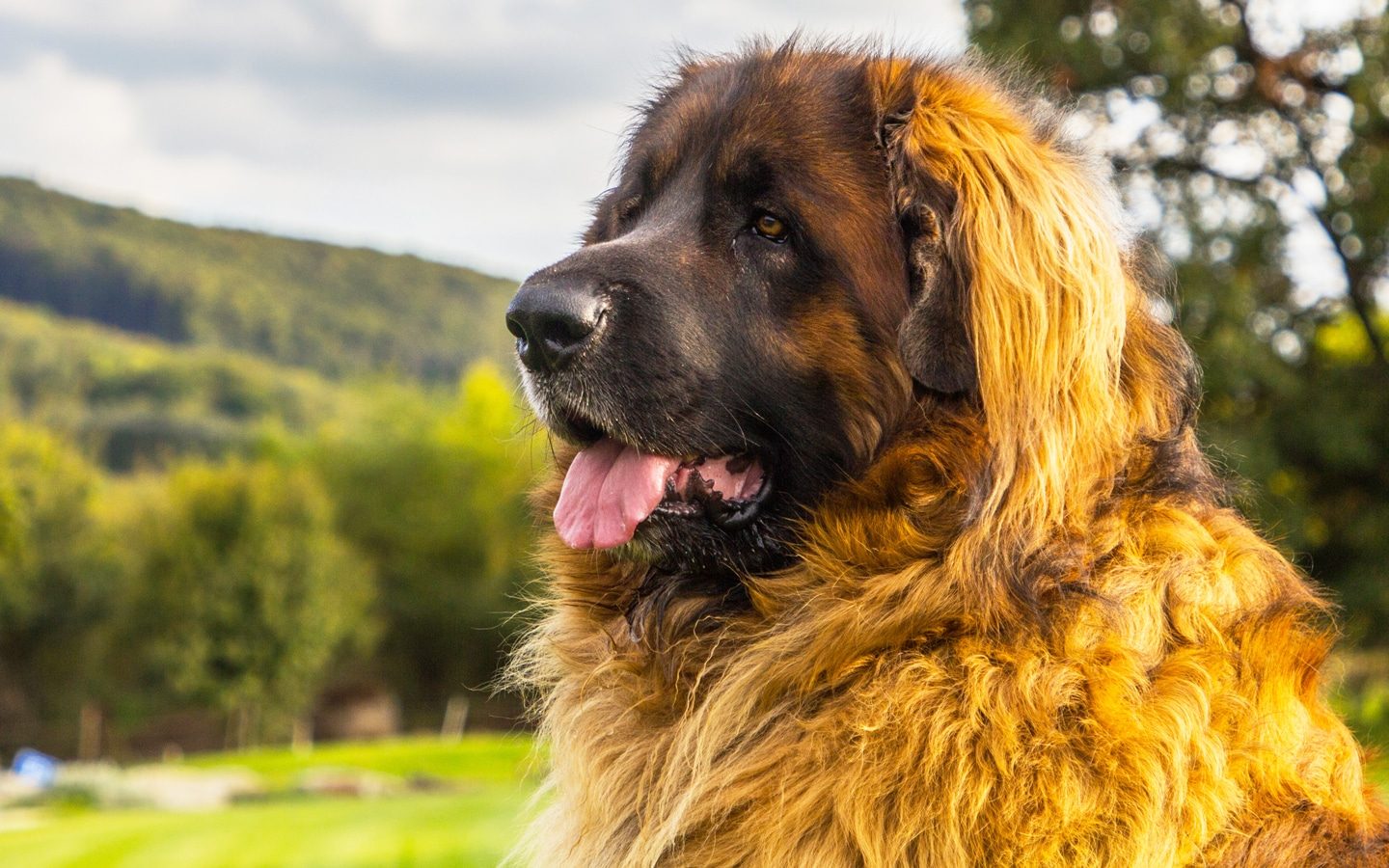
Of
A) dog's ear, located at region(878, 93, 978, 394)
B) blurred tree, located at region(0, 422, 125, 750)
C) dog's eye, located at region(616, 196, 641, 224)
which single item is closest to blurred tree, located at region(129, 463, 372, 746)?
blurred tree, located at region(0, 422, 125, 750)

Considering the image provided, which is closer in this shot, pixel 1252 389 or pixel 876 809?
pixel 876 809

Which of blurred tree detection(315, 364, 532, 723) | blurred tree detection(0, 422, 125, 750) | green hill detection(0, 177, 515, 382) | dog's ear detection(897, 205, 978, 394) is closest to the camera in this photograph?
dog's ear detection(897, 205, 978, 394)

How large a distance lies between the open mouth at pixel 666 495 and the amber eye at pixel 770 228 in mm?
560

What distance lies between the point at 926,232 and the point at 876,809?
4.54 feet

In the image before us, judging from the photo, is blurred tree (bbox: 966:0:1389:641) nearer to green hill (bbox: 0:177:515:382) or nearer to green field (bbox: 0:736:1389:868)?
green field (bbox: 0:736:1389:868)

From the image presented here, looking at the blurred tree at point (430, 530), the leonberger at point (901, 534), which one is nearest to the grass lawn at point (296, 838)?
the leonberger at point (901, 534)

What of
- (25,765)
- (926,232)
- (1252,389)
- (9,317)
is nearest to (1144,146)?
(1252,389)

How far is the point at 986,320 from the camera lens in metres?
2.98

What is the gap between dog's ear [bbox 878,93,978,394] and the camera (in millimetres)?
2977

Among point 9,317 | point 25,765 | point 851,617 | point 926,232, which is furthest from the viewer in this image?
point 9,317

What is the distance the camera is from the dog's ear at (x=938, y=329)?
9.76 ft

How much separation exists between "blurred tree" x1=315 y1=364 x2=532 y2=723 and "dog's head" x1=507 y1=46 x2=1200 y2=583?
162 feet

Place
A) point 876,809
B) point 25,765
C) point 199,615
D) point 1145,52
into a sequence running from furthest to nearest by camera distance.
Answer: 1. point 199,615
2. point 25,765
3. point 1145,52
4. point 876,809

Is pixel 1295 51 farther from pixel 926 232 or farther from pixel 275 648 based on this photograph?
pixel 275 648
